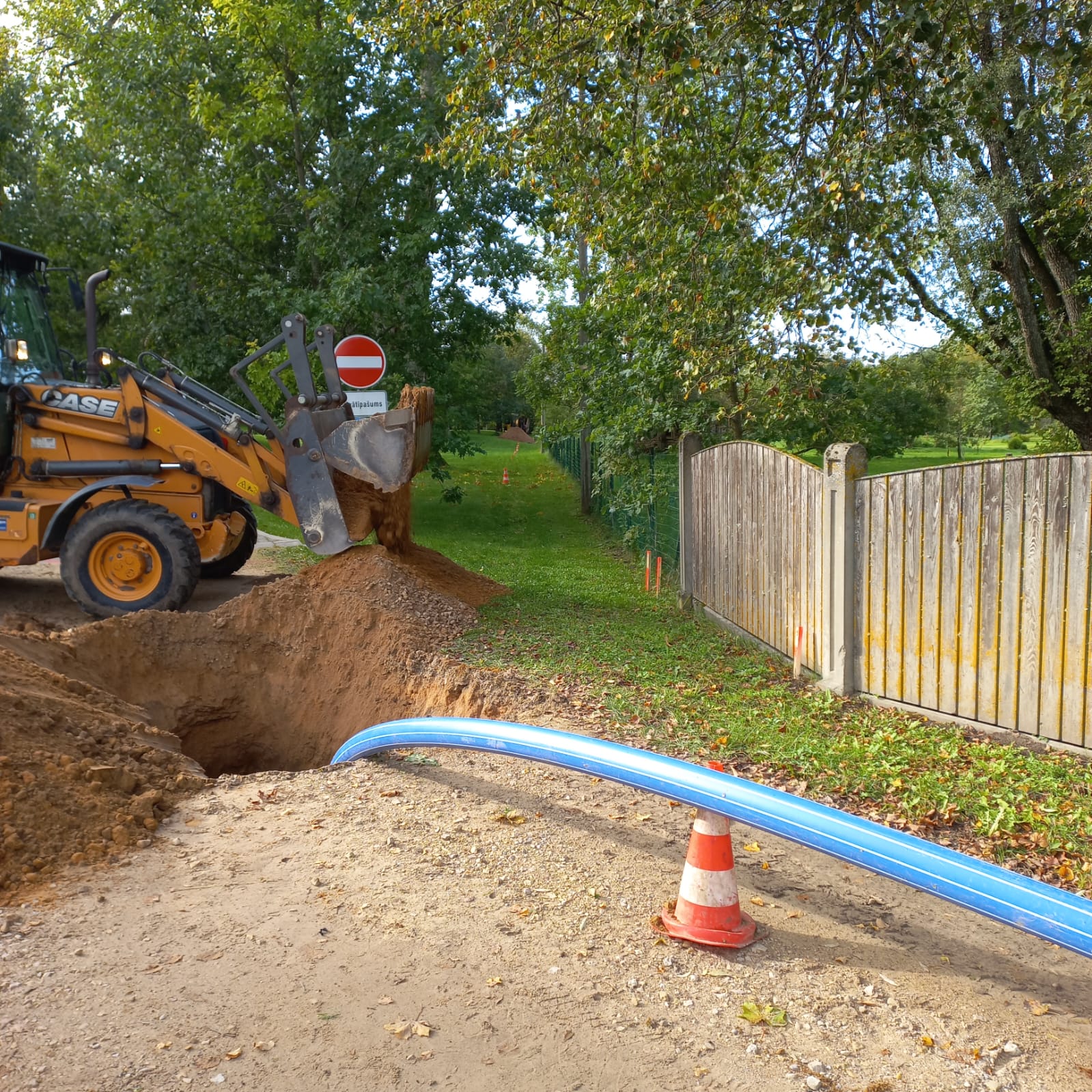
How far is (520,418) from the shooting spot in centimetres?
7650

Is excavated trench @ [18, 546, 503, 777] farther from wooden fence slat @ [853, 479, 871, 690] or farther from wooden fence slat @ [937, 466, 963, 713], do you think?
wooden fence slat @ [937, 466, 963, 713]

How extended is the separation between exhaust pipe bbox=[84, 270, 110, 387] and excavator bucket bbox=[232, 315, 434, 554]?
1621mm

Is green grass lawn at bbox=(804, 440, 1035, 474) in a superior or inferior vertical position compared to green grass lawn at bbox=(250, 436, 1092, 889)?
superior

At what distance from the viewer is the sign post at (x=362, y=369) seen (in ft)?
36.6

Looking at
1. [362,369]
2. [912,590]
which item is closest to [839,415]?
[362,369]

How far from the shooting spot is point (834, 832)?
360cm

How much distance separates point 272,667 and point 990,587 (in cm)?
586

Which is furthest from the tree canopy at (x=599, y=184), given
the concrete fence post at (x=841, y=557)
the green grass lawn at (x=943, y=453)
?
the green grass lawn at (x=943, y=453)

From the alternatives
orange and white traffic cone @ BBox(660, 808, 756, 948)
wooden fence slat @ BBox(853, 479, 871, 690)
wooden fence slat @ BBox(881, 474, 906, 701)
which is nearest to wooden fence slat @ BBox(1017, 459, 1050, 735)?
wooden fence slat @ BBox(881, 474, 906, 701)

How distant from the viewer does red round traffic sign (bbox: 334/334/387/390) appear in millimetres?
11266

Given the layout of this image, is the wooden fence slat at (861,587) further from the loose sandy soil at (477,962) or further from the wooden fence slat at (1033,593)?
the loose sandy soil at (477,962)

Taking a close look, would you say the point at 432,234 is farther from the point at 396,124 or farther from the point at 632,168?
the point at 632,168

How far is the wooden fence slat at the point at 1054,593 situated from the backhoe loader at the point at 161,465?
6.00m

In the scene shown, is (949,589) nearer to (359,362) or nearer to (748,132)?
(748,132)
